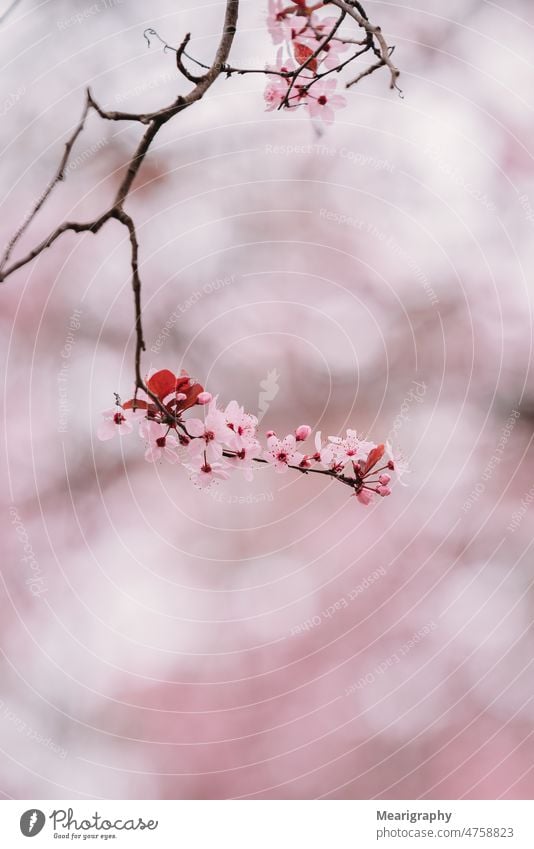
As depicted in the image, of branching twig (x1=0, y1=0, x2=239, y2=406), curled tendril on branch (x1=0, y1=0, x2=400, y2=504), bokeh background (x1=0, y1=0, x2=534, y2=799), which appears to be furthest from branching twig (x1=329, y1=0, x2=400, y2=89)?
bokeh background (x1=0, y1=0, x2=534, y2=799)

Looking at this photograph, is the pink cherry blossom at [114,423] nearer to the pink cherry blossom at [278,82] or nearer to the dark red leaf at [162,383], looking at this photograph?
the dark red leaf at [162,383]

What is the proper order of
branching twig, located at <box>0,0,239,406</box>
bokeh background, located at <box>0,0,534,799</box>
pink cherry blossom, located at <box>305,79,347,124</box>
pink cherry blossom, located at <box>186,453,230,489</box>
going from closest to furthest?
branching twig, located at <box>0,0,239,406</box> < pink cherry blossom, located at <box>186,453,230,489</box> < pink cherry blossom, located at <box>305,79,347,124</box> < bokeh background, located at <box>0,0,534,799</box>

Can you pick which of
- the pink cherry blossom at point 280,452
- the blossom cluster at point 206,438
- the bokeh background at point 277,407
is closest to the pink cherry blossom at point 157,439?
the blossom cluster at point 206,438

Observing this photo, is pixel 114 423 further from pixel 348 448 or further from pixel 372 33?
pixel 372 33

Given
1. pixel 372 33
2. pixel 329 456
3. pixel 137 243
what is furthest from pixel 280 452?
pixel 372 33

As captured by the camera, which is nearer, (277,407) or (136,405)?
(136,405)

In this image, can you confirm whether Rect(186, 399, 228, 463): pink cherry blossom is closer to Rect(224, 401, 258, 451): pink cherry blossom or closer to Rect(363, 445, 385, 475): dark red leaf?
Rect(224, 401, 258, 451): pink cherry blossom

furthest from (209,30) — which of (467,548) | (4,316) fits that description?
(467,548)
